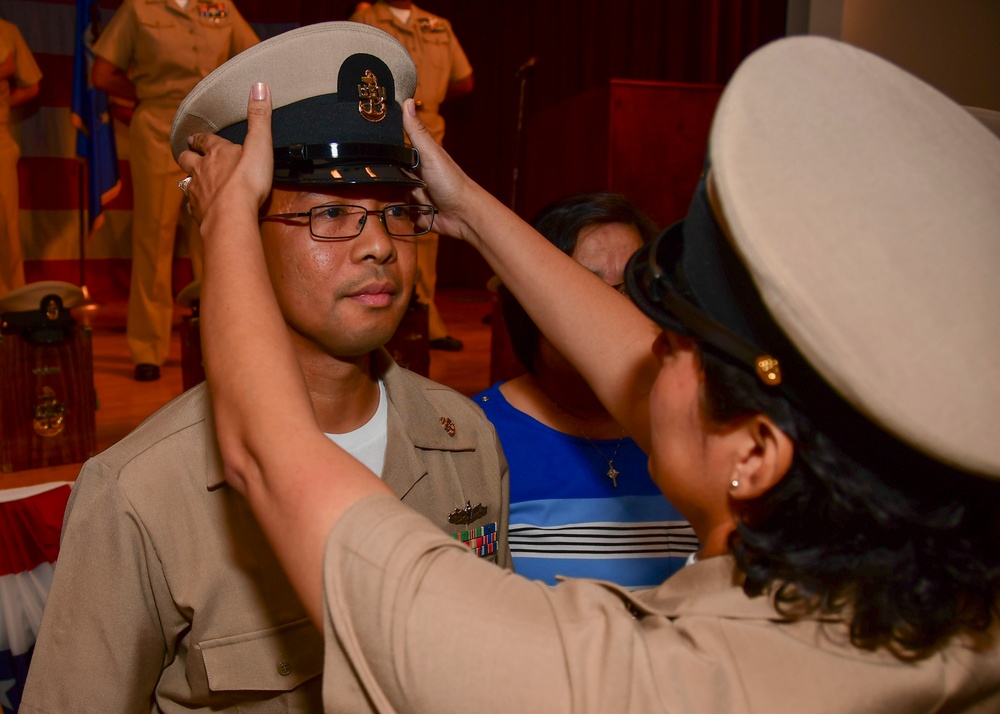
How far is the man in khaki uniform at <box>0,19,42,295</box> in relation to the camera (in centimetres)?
548

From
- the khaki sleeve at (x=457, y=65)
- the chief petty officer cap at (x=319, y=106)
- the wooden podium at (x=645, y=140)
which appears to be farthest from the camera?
the khaki sleeve at (x=457, y=65)

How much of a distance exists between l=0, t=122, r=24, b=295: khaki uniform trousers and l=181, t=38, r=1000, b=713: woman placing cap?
227 inches

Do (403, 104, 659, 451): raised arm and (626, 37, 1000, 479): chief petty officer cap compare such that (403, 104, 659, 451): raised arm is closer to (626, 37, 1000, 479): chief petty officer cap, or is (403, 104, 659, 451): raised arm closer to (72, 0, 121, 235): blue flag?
(626, 37, 1000, 479): chief petty officer cap

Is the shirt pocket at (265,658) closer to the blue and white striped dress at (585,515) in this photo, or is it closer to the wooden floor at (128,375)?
the blue and white striped dress at (585,515)

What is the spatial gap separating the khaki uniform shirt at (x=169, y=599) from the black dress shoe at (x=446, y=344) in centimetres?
443

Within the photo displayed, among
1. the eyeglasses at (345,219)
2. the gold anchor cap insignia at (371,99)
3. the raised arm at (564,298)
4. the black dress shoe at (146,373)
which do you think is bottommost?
the black dress shoe at (146,373)

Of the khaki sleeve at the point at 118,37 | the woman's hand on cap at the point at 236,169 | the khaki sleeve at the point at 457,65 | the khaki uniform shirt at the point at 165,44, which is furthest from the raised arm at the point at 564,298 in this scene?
the khaki sleeve at the point at 457,65

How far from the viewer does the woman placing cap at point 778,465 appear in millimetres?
644

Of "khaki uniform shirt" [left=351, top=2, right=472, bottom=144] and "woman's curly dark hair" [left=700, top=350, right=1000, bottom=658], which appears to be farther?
"khaki uniform shirt" [left=351, top=2, right=472, bottom=144]

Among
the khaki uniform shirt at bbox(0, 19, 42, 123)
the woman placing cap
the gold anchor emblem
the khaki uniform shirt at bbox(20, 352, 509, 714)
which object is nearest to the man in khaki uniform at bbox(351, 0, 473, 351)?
the khaki uniform shirt at bbox(0, 19, 42, 123)

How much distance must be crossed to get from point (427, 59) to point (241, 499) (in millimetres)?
5113

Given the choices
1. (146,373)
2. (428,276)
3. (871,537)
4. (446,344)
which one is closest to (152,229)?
(146,373)

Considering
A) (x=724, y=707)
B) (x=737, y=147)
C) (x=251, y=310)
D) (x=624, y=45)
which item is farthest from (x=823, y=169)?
(x=624, y=45)

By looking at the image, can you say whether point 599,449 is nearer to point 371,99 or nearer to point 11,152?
point 371,99
